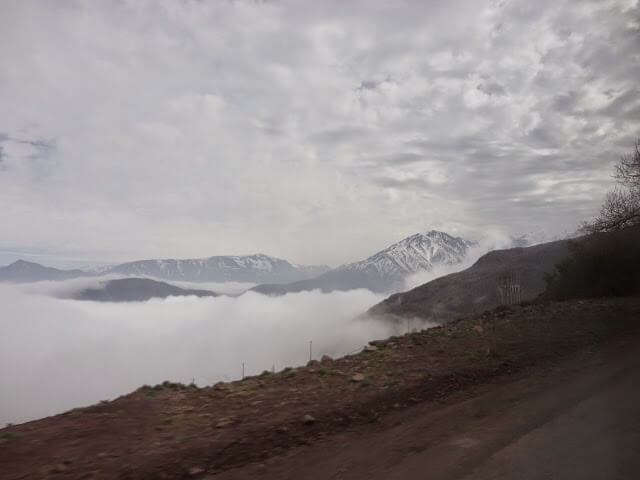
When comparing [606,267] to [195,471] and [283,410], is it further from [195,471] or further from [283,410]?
[195,471]

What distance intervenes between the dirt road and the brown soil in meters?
0.10

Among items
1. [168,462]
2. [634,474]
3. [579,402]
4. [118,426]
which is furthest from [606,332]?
[118,426]

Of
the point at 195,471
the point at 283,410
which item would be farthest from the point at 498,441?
the point at 195,471

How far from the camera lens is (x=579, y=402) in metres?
7.31

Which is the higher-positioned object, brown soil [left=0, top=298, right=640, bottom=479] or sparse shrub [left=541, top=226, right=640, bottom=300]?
sparse shrub [left=541, top=226, right=640, bottom=300]

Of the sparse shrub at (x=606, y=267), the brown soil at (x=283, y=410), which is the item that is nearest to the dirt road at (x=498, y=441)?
the brown soil at (x=283, y=410)

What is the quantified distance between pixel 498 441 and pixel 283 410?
426cm

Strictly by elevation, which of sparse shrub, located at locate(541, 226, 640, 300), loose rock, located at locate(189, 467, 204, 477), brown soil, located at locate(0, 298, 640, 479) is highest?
sparse shrub, located at locate(541, 226, 640, 300)

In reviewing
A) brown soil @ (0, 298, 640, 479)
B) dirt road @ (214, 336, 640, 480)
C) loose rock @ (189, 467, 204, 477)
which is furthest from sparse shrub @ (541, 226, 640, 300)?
loose rock @ (189, 467, 204, 477)

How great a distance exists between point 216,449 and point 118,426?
245 cm

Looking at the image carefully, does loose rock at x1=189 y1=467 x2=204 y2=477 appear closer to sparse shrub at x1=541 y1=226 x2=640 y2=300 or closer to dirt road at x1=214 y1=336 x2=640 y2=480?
dirt road at x1=214 y1=336 x2=640 y2=480

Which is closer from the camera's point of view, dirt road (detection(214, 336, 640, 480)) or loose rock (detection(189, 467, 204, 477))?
dirt road (detection(214, 336, 640, 480))

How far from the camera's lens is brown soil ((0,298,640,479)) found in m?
5.92

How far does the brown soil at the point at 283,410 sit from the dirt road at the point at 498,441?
10cm
